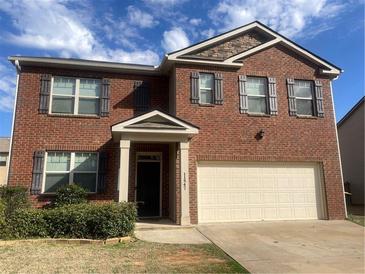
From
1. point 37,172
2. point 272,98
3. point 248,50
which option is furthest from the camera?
point 248,50

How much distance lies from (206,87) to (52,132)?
6.27 meters

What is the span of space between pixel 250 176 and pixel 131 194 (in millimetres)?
4682

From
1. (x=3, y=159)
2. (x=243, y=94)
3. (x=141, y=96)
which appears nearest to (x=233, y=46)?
(x=243, y=94)

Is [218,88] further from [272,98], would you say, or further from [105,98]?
[105,98]

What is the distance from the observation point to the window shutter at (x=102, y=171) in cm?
1298

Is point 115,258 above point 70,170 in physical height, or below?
below

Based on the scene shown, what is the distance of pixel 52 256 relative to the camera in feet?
23.8

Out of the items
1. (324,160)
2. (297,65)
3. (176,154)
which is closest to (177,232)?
(176,154)

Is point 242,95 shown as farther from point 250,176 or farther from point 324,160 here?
point 324,160

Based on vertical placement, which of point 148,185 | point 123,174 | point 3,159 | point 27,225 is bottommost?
point 27,225

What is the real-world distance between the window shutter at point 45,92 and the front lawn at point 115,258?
6.23 metres

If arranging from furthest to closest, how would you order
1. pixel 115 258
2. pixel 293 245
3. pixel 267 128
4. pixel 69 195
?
pixel 267 128
pixel 69 195
pixel 293 245
pixel 115 258

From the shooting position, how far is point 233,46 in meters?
14.6

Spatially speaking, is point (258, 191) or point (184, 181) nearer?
point (184, 181)
